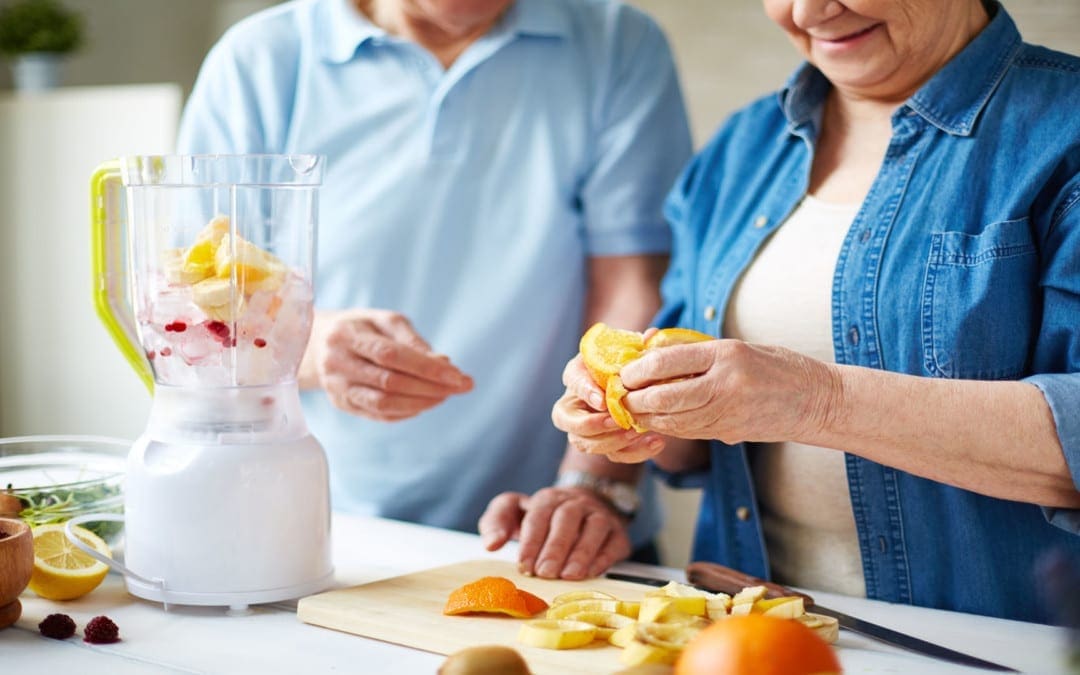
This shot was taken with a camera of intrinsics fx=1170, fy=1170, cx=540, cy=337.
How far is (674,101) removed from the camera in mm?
1969

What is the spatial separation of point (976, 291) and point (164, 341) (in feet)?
3.06

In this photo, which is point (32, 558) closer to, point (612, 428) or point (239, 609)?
point (239, 609)

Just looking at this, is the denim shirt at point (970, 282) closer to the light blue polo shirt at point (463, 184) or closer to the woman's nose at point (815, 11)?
the woman's nose at point (815, 11)

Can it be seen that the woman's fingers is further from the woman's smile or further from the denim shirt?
the woman's smile

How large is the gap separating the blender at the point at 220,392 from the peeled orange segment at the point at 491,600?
0.19m

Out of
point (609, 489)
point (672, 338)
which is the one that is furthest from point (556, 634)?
point (609, 489)

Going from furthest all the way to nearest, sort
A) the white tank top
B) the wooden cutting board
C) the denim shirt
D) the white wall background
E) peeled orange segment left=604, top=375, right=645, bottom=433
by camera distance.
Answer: the white wall background < the white tank top < the denim shirt < peeled orange segment left=604, top=375, right=645, bottom=433 < the wooden cutting board

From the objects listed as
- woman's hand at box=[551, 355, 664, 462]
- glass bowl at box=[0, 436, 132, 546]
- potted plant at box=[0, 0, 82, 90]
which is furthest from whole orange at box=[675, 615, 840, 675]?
potted plant at box=[0, 0, 82, 90]

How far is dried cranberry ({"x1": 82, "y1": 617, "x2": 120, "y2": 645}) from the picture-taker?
117 centimetres

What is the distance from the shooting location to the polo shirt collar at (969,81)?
1.43 metres

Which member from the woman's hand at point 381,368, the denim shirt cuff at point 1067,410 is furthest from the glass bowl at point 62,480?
the denim shirt cuff at point 1067,410

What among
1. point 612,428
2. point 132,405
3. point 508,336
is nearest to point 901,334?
point 612,428

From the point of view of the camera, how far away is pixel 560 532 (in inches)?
58.0

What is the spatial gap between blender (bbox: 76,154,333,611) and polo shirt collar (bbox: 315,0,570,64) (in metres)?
0.52
